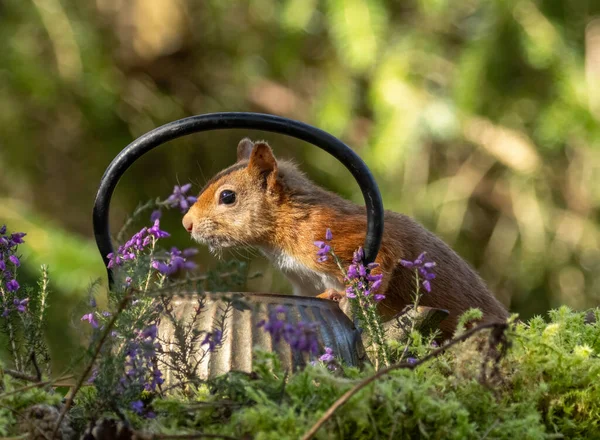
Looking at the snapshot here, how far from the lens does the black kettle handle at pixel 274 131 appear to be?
110 centimetres

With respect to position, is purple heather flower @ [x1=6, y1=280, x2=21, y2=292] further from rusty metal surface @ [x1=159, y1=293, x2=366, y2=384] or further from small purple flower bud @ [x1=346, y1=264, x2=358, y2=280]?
small purple flower bud @ [x1=346, y1=264, x2=358, y2=280]

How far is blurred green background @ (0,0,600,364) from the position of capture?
2582 mm

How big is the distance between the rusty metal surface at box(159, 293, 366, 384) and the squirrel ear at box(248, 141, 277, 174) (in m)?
0.62

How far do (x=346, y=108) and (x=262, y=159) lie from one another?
4.23 feet

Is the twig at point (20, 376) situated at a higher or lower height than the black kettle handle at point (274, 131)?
lower

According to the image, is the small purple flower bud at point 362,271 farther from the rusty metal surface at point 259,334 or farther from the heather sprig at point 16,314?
the heather sprig at point 16,314

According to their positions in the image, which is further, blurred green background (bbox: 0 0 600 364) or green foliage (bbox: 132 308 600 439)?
blurred green background (bbox: 0 0 600 364)

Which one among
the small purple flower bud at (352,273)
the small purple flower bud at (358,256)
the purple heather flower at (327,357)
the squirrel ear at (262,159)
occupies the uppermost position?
the squirrel ear at (262,159)

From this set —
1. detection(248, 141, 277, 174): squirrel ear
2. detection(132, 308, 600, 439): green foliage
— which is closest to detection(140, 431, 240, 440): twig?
detection(132, 308, 600, 439): green foliage

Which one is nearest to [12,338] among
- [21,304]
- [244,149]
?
[21,304]

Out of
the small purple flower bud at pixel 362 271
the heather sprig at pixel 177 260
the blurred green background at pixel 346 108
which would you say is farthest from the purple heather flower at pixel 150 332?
the blurred green background at pixel 346 108

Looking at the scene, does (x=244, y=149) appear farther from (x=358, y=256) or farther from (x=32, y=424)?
(x=32, y=424)

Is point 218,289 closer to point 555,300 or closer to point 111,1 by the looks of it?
point 555,300

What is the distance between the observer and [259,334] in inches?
40.7
